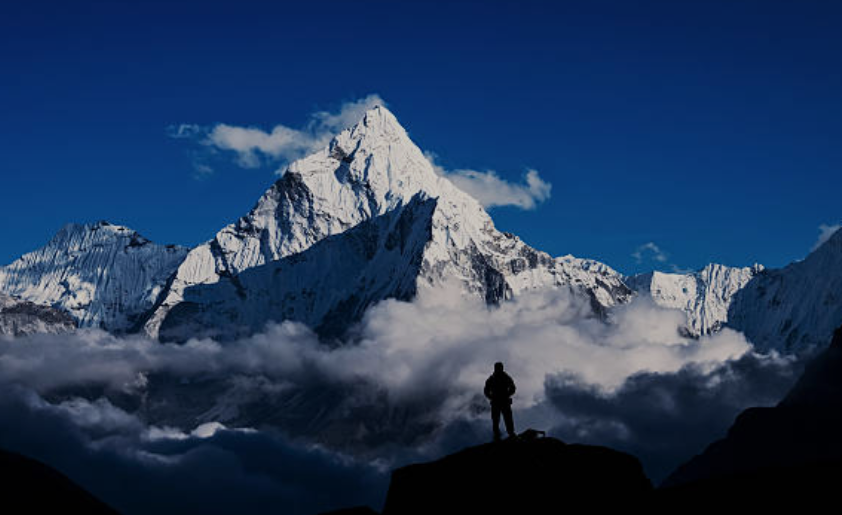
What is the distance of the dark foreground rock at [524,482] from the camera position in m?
43.7

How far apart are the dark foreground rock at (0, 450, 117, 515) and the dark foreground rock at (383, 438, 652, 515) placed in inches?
4631

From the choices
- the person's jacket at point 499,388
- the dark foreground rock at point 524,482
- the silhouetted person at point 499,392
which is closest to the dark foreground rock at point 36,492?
the dark foreground rock at point 524,482

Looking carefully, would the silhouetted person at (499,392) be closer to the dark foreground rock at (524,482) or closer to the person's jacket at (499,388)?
the person's jacket at (499,388)

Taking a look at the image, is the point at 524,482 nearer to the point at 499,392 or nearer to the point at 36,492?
the point at 499,392

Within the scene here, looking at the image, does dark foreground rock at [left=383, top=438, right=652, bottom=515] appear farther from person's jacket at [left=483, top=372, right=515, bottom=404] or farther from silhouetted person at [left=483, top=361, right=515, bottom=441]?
person's jacket at [left=483, top=372, right=515, bottom=404]

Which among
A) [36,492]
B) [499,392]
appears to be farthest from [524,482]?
[36,492]

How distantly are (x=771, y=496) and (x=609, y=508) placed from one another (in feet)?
21.4

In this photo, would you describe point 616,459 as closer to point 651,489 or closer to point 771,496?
point 651,489

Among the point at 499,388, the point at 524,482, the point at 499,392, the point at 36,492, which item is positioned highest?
the point at 36,492

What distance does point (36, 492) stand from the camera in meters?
167

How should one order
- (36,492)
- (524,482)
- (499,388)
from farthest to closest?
(36,492), (499,388), (524,482)

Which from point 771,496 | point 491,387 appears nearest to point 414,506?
point 491,387

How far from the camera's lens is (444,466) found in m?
47.2

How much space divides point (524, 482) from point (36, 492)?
14160 cm
